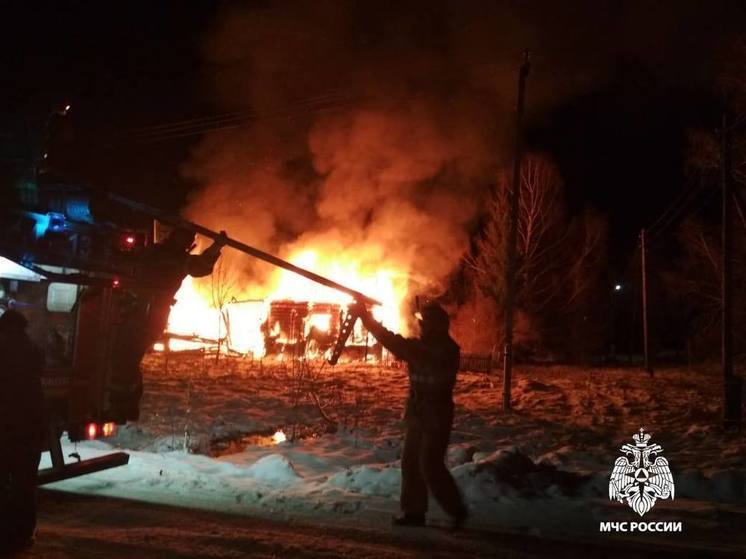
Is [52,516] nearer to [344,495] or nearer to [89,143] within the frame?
[344,495]

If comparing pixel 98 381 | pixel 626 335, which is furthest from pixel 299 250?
pixel 626 335

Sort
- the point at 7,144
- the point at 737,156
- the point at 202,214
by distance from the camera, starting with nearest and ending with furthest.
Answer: the point at 7,144
the point at 737,156
the point at 202,214

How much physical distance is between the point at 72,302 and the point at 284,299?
20983 mm

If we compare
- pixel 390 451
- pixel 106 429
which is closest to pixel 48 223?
pixel 106 429

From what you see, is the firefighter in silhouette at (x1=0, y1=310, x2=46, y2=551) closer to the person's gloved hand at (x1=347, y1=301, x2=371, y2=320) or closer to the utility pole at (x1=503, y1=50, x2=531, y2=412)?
the person's gloved hand at (x1=347, y1=301, x2=371, y2=320)

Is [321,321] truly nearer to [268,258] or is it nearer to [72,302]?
[72,302]

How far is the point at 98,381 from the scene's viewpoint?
20.8 feet

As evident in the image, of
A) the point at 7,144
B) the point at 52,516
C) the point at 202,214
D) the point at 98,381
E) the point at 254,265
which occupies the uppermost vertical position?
the point at 202,214

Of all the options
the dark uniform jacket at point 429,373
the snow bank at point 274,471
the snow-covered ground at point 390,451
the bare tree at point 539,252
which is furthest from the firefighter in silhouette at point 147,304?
the bare tree at point 539,252

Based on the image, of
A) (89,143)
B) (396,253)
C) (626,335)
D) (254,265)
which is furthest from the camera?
(626,335)

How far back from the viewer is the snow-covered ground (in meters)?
5.88

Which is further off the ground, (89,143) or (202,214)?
(202,214)

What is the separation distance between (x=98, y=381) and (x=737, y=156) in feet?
46.6

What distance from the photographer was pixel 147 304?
669 centimetres
